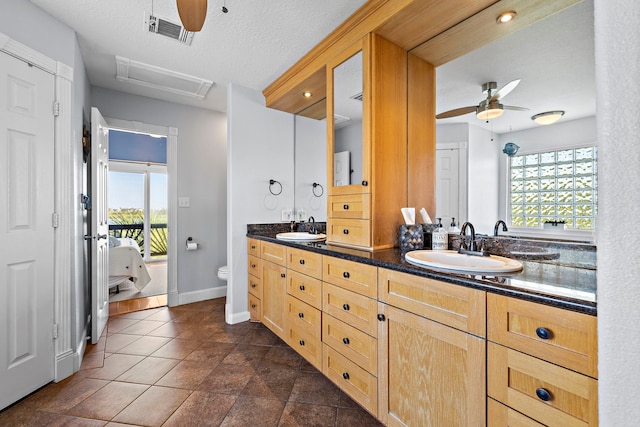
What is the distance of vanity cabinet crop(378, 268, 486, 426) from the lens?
1013mm

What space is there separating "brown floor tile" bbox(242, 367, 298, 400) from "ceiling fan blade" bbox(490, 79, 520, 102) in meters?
2.02

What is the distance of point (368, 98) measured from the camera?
1826 mm

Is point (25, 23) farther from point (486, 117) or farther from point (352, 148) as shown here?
point (486, 117)

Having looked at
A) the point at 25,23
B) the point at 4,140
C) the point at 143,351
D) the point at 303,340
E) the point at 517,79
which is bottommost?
the point at 143,351

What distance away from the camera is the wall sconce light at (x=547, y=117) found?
1.26 metres

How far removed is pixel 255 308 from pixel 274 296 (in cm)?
48

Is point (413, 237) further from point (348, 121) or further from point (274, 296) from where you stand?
point (274, 296)

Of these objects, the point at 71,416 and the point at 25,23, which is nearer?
the point at 71,416

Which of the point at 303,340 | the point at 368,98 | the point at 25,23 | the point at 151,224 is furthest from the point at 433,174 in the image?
the point at 151,224

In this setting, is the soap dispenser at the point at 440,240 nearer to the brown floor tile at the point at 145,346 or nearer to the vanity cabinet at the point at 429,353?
the vanity cabinet at the point at 429,353

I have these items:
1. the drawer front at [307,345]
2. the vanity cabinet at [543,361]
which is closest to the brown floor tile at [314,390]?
the drawer front at [307,345]

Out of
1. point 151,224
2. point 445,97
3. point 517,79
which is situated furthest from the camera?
point 151,224

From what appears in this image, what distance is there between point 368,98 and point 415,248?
0.98 meters

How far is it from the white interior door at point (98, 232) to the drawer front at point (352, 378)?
1.99 meters
